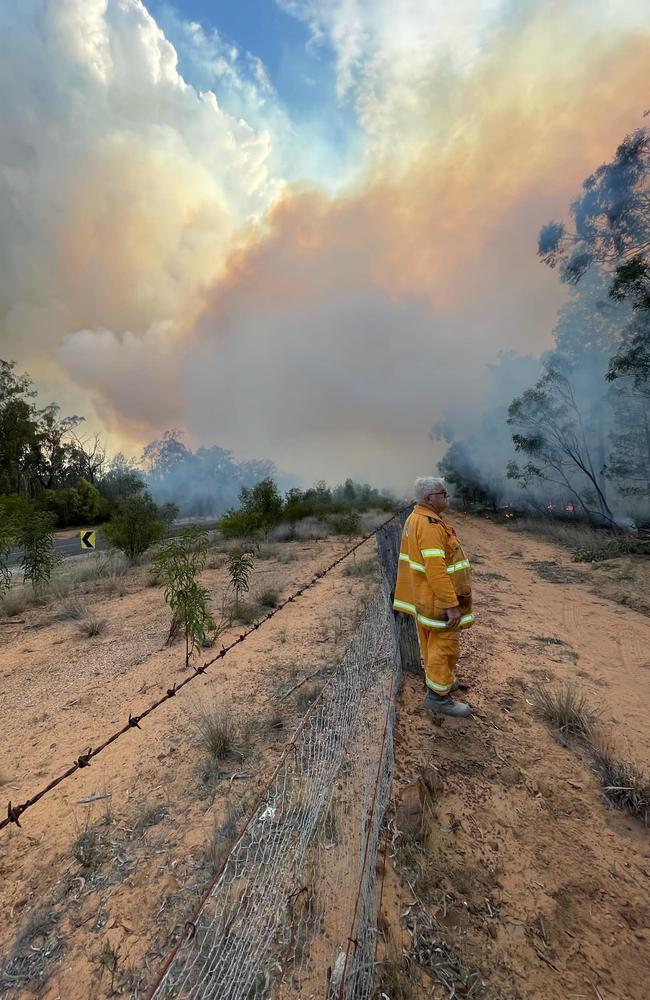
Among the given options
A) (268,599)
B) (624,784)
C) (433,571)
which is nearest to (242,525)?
(268,599)

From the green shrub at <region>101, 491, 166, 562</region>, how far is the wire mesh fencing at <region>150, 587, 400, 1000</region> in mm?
10875

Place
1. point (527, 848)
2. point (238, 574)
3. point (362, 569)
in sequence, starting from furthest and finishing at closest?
point (362, 569), point (238, 574), point (527, 848)

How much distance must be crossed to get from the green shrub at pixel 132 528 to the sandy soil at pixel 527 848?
1079 centimetres

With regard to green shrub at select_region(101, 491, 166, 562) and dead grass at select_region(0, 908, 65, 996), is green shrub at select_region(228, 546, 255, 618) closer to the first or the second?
dead grass at select_region(0, 908, 65, 996)

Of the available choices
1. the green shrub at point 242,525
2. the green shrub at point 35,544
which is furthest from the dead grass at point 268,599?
the green shrub at point 242,525

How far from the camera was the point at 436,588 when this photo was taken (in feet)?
9.54

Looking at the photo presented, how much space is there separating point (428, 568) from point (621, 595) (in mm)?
6415

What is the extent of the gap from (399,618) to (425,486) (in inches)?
49.5

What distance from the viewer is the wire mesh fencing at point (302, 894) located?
1.54 metres

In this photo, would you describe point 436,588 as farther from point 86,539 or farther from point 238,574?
point 86,539

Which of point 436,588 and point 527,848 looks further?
point 436,588

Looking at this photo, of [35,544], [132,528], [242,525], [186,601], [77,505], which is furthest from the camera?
[77,505]

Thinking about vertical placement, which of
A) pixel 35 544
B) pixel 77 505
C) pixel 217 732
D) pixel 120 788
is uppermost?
pixel 77 505

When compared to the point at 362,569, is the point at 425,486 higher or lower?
higher
